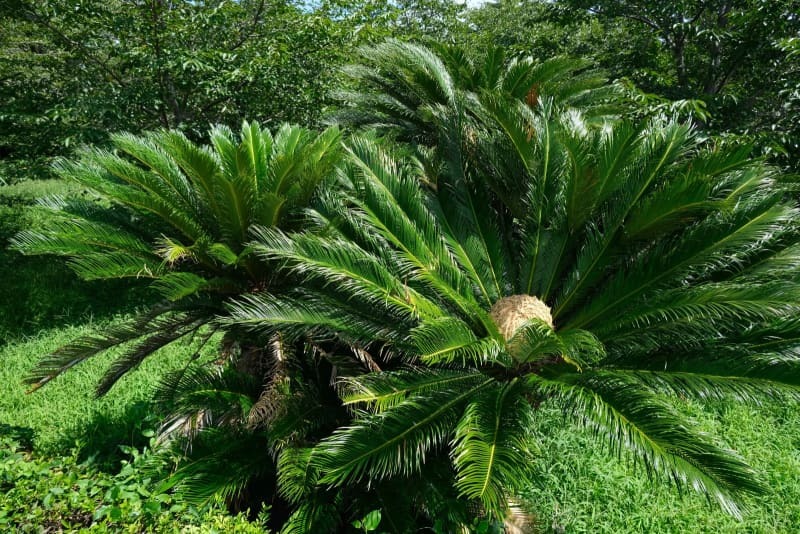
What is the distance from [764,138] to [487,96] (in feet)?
15.3

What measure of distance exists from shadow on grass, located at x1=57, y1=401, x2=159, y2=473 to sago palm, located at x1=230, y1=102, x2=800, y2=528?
5.47 ft

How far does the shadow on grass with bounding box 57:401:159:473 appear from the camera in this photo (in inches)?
139

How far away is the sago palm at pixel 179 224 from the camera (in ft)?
10.6

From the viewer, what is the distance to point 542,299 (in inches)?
135

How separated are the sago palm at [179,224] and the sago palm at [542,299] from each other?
14.8 inches

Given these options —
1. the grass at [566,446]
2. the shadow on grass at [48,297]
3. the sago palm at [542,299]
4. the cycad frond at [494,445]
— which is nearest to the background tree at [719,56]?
the grass at [566,446]

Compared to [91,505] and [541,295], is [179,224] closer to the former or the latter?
[91,505]

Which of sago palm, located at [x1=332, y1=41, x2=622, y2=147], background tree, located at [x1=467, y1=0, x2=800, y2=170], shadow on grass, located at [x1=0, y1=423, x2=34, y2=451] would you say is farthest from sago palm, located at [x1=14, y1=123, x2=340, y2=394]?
background tree, located at [x1=467, y1=0, x2=800, y2=170]

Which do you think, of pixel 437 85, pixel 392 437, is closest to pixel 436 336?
pixel 392 437

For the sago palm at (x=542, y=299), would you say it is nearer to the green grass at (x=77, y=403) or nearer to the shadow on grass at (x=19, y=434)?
the green grass at (x=77, y=403)

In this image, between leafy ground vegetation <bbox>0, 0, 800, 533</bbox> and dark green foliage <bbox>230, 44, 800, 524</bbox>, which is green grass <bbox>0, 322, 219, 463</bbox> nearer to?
leafy ground vegetation <bbox>0, 0, 800, 533</bbox>

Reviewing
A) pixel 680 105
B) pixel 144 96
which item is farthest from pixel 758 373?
pixel 144 96

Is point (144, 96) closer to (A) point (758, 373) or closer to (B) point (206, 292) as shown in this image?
(B) point (206, 292)

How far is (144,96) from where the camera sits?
7070 mm
